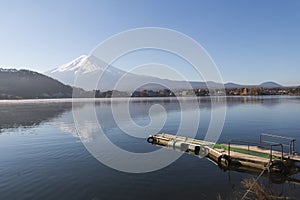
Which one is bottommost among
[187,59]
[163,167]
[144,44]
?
[163,167]

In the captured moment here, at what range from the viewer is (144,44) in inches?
790

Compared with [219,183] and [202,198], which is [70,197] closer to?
[202,198]

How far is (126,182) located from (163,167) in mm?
4800

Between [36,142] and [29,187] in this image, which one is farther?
[36,142]

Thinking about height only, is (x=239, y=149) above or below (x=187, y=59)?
below

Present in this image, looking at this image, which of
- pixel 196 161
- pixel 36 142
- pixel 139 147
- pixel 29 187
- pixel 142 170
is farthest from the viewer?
pixel 36 142

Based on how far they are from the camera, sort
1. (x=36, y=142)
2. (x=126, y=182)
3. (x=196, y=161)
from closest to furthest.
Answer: (x=126, y=182) < (x=196, y=161) < (x=36, y=142)

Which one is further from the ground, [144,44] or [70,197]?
[144,44]

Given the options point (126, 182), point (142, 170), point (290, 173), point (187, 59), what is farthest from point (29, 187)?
point (290, 173)

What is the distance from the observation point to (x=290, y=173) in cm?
1788

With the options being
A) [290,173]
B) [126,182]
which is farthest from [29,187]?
[290,173]

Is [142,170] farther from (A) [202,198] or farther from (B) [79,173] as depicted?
(A) [202,198]

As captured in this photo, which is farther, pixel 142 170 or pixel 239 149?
pixel 239 149

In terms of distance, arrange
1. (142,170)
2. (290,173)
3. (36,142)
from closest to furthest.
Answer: (290,173), (142,170), (36,142)
